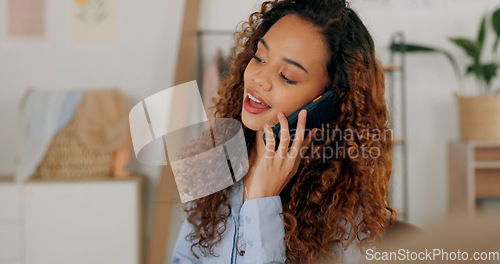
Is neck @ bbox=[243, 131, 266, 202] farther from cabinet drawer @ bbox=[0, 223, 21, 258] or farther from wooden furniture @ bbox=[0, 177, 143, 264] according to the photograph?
cabinet drawer @ bbox=[0, 223, 21, 258]

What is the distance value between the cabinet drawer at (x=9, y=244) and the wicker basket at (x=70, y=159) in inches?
5.7

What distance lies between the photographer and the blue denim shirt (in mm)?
251

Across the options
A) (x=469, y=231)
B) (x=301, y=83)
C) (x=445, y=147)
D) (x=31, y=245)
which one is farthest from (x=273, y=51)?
(x=445, y=147)

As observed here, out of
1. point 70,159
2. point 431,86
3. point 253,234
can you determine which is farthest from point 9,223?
point 431,86

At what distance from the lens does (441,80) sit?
1.41 meters

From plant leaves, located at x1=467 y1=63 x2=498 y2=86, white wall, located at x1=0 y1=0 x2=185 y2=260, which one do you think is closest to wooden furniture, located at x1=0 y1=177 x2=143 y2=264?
white wall, located at x1=0 y1=0 x2=185 y2=260

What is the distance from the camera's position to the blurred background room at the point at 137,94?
1.04 m

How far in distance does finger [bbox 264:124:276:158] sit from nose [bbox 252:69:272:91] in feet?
0.09

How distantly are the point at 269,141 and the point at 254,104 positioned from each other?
3 centimetres

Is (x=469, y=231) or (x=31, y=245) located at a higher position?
(x=469, y=231)

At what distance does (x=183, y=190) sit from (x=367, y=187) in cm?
10

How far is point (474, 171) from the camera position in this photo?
131 cm

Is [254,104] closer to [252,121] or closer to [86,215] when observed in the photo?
[252,121]

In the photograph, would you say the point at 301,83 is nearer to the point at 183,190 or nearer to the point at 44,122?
the point at 183,190
